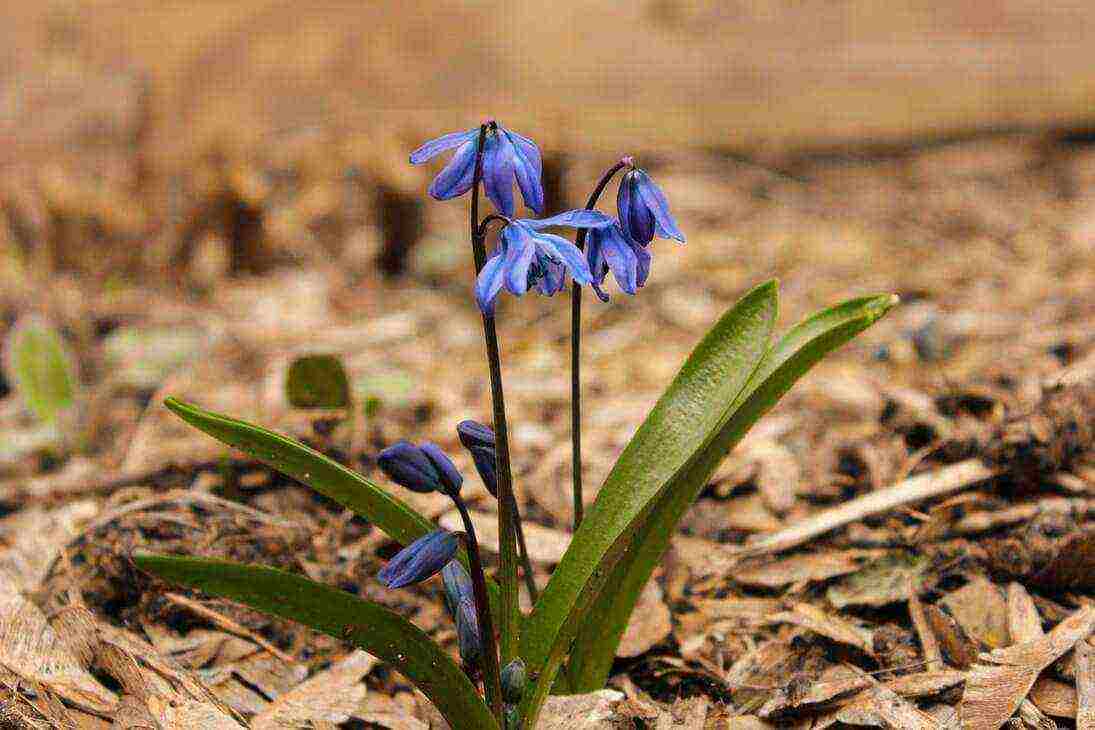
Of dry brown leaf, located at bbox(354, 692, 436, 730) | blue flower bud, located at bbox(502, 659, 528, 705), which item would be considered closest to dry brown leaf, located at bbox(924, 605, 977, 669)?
Result: blue flower bud, located at bbox(502, 659, 528, 705)

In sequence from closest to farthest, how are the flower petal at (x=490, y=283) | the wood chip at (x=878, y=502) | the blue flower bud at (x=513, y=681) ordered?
1. the flower petal at (x=490, y=283)
2. the blue flower bud at (x=513, y=681)
3. the wood chip at (x=878, y=502)

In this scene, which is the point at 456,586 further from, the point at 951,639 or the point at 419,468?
the point at 951,639

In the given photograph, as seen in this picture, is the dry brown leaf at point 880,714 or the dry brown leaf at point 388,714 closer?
the dry brown leaf at point 880,714

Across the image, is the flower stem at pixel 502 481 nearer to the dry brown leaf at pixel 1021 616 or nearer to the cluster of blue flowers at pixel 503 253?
the cluster of blue flowers at pixel 503 253

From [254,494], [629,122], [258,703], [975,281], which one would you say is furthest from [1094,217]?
[258,703]

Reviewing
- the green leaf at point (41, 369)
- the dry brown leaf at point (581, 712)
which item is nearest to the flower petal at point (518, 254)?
the dry brown leaf at point (581, 712)

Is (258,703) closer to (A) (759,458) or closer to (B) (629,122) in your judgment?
(A) (759,458)

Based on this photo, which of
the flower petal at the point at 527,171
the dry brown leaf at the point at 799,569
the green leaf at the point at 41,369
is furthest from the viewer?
the green leaf at the point at 41,369
